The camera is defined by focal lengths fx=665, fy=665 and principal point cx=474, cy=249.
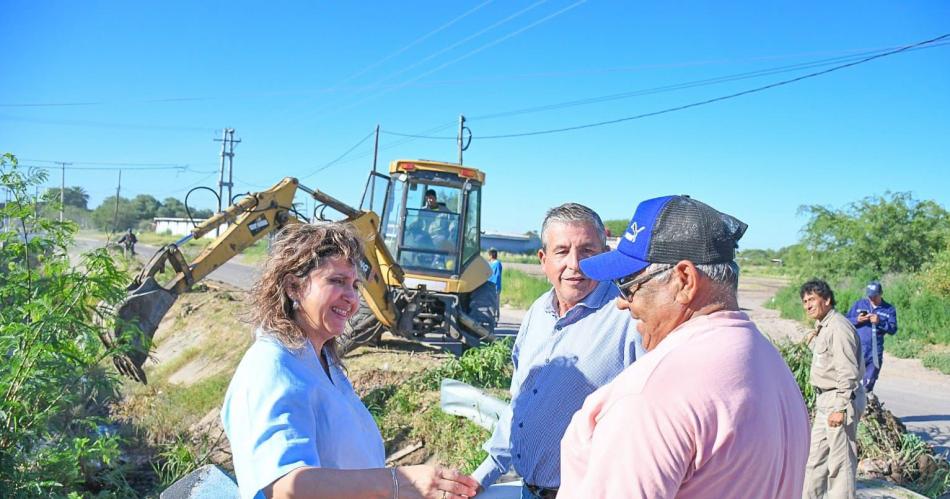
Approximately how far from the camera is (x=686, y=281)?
1.58 m

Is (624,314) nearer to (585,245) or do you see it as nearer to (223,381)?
(585,245)

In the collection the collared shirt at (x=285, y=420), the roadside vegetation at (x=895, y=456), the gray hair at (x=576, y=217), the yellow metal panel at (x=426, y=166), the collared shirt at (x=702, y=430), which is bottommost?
the roadside vegetation at (x=895, y=456)

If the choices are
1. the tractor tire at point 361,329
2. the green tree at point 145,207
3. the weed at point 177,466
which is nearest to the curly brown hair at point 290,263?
the weed at point 177,466

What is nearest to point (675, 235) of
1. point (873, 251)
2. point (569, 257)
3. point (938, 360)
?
point (569, 257)

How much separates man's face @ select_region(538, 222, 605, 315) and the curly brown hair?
3.26 feet

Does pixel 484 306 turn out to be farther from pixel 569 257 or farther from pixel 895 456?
pixel 569 257

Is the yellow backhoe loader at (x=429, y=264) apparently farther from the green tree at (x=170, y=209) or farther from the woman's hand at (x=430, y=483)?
the green tree at (x=170, y=209)

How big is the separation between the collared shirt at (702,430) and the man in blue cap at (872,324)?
8213 millimetres

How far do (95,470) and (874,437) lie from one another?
757 cm

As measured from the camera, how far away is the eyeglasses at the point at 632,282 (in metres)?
1.62

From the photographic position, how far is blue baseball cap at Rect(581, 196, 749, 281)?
1567 millimetres

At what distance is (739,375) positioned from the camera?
4.40ft

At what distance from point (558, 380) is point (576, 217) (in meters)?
0.76

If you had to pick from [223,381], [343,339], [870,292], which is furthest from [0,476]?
[870,292]
